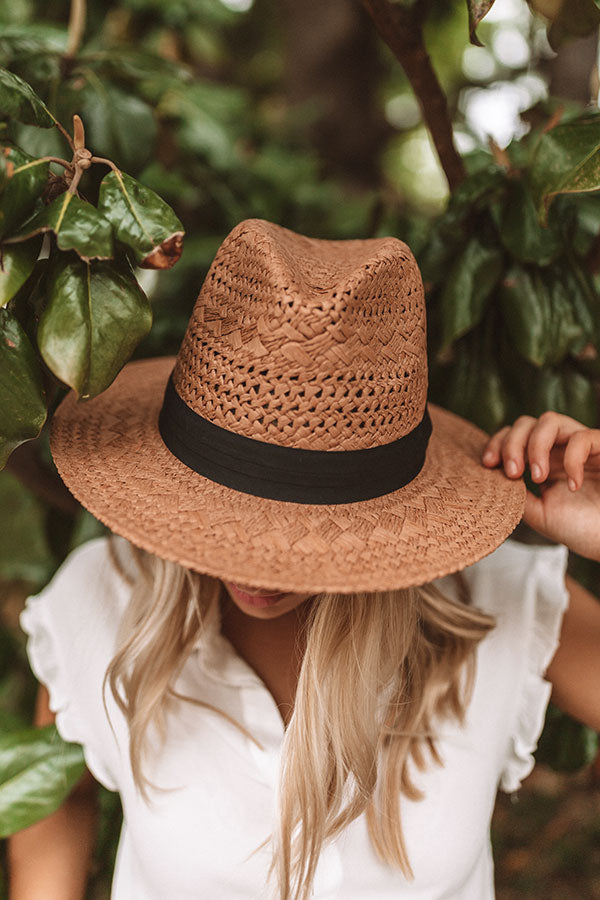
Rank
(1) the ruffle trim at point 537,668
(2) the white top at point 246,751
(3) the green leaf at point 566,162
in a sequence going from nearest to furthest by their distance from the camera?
1. (3) the green leaf at point 566,162
2. (2) the white top at point 246,751
3. (1) the ruffle trim at point 537,668

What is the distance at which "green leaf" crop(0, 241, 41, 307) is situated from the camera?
650 millimetres

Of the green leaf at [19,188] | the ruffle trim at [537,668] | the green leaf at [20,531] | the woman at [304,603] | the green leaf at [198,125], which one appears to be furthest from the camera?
the green leaf at [20,531]

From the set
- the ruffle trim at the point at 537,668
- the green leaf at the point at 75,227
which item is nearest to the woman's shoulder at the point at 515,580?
the ruffle trim at the point at 537,668

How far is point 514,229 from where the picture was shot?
1.09m

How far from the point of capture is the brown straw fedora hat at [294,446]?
0.72 metres

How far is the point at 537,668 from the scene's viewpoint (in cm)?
110

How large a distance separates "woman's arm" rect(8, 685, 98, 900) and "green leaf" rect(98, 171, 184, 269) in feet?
2.89

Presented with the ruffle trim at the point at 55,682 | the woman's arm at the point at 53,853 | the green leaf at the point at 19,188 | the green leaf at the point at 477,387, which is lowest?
the woman's arm at the point at 53,853

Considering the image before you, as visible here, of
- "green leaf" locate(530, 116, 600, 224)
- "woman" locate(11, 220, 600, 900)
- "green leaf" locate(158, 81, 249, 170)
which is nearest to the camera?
"woman" locate(11, 220, 600, 900)

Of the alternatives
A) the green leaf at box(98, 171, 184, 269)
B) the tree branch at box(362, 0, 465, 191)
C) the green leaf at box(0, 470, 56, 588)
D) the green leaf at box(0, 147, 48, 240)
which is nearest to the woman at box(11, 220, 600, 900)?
the green leaf at box(98, 171, 184, 269)

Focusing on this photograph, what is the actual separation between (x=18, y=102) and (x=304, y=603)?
2.41 ft

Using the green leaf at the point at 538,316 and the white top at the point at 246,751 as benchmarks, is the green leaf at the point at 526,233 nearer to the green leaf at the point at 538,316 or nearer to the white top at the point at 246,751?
the green leaf at the point at 538,316

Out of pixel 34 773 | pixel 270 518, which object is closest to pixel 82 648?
pixel 34 773

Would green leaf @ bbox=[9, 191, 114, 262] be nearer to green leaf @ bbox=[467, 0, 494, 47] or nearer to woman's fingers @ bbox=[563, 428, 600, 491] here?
green leaf @ bbox=[467, 0, 494, 47]
